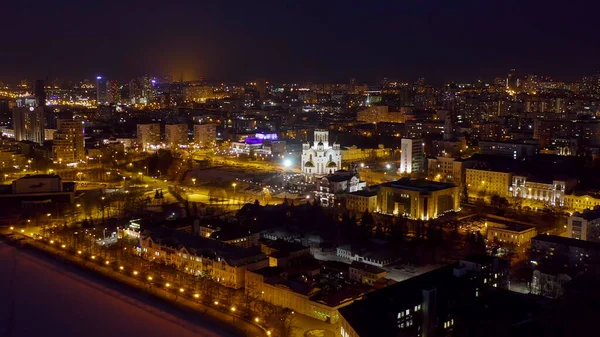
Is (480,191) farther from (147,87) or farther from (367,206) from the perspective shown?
(147,87)

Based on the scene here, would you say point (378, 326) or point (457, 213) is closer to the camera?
point (378, 326)

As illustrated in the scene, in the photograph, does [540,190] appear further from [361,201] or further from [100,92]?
[100,92]

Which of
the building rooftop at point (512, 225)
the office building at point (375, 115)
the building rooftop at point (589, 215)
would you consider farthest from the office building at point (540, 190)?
the office building at point (375, 115)

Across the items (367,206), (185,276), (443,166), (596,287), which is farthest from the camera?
(443,166)

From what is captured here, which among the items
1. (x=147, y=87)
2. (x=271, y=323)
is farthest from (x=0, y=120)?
(x=271, y=323)

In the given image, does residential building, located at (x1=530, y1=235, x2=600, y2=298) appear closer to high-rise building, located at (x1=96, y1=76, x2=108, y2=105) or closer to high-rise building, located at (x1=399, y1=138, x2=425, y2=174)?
high-rise building, located at (x1=399, y1=138, x2=425, y2=174)
